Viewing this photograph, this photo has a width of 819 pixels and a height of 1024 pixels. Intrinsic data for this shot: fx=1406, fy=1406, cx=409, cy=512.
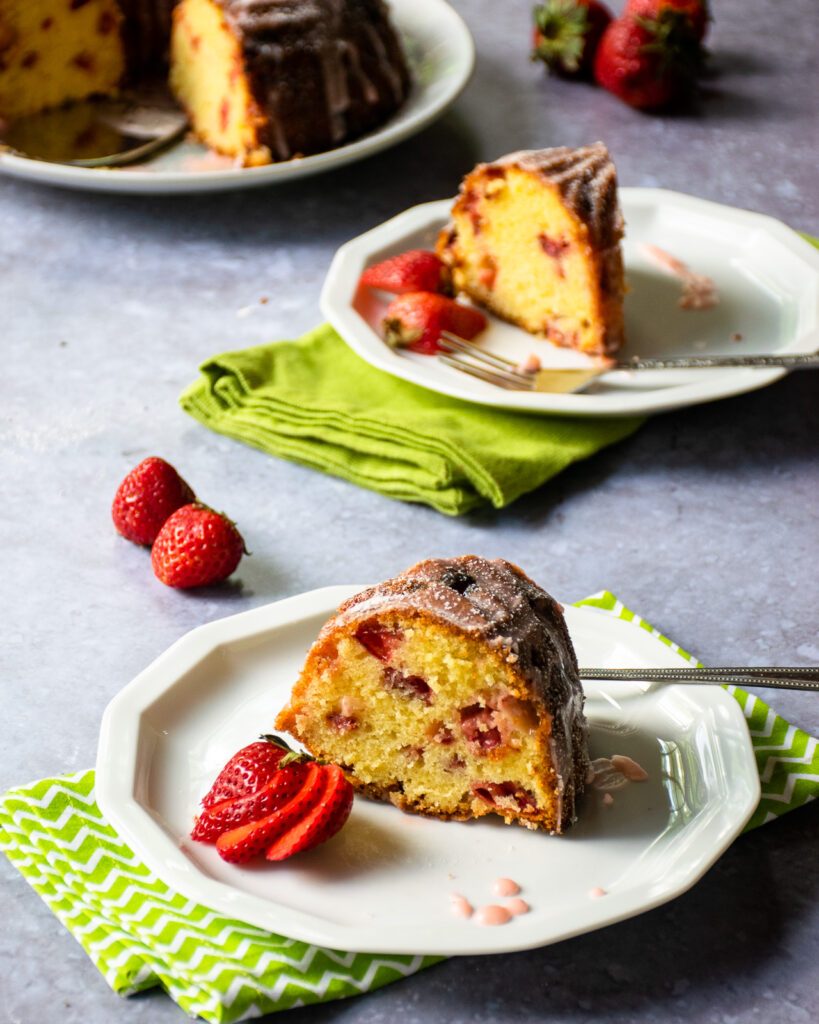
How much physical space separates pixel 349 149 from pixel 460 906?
1895 millimetres

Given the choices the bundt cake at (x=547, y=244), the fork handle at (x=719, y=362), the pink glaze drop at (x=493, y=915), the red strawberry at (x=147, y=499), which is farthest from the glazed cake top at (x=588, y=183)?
the pink glaze drop at (x=493, y=915)

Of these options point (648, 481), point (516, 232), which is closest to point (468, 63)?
point (516, 232)

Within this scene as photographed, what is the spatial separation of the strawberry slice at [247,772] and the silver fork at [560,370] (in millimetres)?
1014

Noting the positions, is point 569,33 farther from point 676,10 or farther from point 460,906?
point 460,906

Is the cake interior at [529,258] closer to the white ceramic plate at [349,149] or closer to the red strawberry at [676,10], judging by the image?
the white ceramic plate at [349,149]

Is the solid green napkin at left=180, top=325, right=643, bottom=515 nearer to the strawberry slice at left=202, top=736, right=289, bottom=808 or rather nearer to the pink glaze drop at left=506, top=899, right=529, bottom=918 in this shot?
the strawberry slice at left=202, top=736, right=289, bottom=808

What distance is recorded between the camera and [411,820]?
5.16 ft

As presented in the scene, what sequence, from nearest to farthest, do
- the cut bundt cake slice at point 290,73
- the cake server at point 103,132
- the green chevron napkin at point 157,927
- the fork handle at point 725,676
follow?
the green chevron napkin at point 157,927 < the fork handle at point 725,676 < the cut bundt cake slice at point 290,73 < the cake server at point 103,132

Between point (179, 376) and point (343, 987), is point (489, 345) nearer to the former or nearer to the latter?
point (179, 376)

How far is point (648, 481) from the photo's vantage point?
2285 mm

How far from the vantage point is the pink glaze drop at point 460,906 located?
56.1 inches

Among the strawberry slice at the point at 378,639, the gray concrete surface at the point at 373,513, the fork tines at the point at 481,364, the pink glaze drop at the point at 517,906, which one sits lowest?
the gray concrete surface at the point at 373,513

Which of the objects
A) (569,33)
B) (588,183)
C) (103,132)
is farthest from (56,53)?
(588,183)

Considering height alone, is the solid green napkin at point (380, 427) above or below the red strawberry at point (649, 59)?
below
